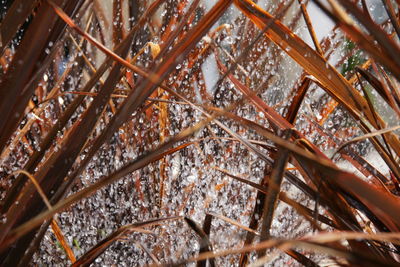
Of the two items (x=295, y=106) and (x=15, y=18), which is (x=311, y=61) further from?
(x=15, y=18)

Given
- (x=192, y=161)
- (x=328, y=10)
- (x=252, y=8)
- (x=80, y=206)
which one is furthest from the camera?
(x=192, y=161)

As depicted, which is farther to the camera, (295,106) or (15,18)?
(295,106)

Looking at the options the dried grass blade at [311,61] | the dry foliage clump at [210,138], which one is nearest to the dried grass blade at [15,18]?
the dry foliage clump at [210,138]

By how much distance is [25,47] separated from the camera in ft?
0.85

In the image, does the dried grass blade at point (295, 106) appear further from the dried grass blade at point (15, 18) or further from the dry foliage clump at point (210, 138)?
the dried grass blade at point (15, 18)

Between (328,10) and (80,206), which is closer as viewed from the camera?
(328,10)

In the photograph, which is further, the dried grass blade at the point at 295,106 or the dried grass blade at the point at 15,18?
the dried grass blade at the point at 295,106

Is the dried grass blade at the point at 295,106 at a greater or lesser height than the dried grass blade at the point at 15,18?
greater

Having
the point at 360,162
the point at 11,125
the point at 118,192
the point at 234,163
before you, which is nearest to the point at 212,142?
the point at 234,163

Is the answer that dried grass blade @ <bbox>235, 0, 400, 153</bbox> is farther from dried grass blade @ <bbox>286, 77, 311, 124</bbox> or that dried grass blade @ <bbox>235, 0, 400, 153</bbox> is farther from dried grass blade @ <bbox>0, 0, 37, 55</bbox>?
dried grass blade @ <bbox>0, 0, 37, 55</bbox>

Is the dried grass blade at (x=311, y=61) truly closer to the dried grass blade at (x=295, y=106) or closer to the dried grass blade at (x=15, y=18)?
the dried grass blade at (x=295, y=106)

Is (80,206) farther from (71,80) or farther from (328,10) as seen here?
(328,10)

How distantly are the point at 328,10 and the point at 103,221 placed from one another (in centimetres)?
68

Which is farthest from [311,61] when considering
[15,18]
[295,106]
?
[15,18]
